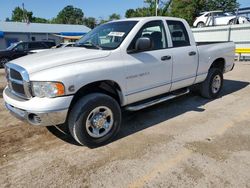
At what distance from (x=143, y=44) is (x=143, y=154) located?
5.72 ft

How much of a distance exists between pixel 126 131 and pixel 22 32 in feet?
113

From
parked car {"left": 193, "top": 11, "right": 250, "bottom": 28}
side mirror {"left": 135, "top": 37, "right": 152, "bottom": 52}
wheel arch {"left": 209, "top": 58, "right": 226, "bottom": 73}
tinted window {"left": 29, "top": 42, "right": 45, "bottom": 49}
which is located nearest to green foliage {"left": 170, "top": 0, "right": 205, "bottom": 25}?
parked car {"left": 193, "top": 11, "right": 250, "bottom": 28}

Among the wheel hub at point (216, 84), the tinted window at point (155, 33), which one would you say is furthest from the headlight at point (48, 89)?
the wheel hub at point (216, 84)

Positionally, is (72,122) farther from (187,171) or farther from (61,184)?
(187,171)

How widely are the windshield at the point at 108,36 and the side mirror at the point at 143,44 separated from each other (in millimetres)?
295

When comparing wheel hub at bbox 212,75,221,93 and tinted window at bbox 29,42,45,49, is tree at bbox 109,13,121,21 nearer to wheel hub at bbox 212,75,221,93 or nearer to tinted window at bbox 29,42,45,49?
tinted window at bbox 29,42,45,49

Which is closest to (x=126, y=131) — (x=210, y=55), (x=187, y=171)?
→ (x=187, y=171)

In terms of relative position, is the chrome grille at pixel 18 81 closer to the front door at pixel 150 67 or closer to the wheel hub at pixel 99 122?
the wheel hub at pixel 99 122

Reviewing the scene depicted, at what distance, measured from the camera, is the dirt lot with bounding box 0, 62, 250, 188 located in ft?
10.0

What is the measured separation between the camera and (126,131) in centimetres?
449

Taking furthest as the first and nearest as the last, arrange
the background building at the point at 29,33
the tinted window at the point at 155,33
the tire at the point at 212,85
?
the background building at the point at 29,33 → the tire at the point at 212,85 → the tinted window at the point at 155,33

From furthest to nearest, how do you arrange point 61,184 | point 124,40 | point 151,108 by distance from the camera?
point 151,108 → point 124,40 → point 61,184

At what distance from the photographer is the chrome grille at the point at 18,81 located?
11.3 feet

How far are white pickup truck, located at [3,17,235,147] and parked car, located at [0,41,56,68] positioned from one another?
13.5 metres
